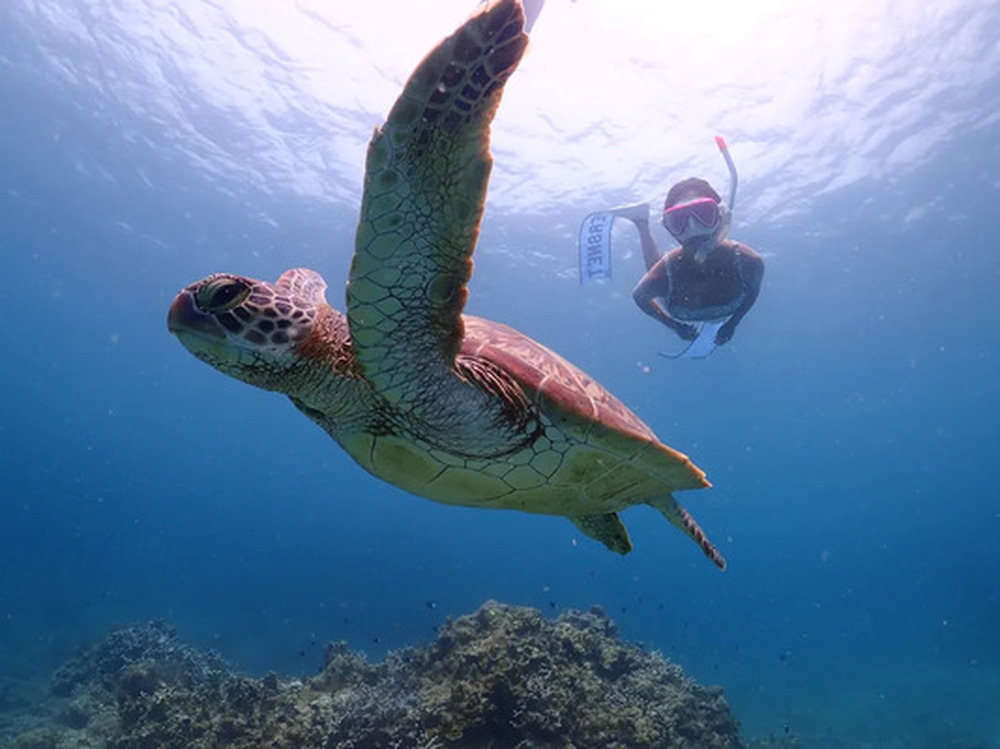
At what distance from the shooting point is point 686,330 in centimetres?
913

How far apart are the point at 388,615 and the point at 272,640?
739 centimetres

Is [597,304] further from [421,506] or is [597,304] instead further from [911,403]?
[421,506]

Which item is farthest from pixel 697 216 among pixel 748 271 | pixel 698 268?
pixel 748 271

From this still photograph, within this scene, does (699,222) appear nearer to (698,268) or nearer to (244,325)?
(698,268)

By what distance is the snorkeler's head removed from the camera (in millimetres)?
7500

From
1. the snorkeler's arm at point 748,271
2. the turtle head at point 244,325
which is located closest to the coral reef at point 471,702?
the turtle head at point 244,325

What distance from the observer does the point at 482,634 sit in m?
5.32

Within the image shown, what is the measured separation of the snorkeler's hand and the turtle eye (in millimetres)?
7682

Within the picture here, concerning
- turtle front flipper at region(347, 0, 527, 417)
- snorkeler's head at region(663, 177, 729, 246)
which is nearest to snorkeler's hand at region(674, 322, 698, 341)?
snorkeler's head at region(663, 177, 729, 246)

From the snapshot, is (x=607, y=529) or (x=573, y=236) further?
(x=573, y=236)

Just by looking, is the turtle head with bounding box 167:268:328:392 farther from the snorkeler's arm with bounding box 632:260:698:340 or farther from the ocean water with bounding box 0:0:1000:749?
the snorkeler's arm with bounding box 632:260:698:340

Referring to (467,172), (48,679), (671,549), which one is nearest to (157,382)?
(48,679)

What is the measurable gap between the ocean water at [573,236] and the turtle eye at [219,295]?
5036 mm

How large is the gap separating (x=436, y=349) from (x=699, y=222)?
6374mm
